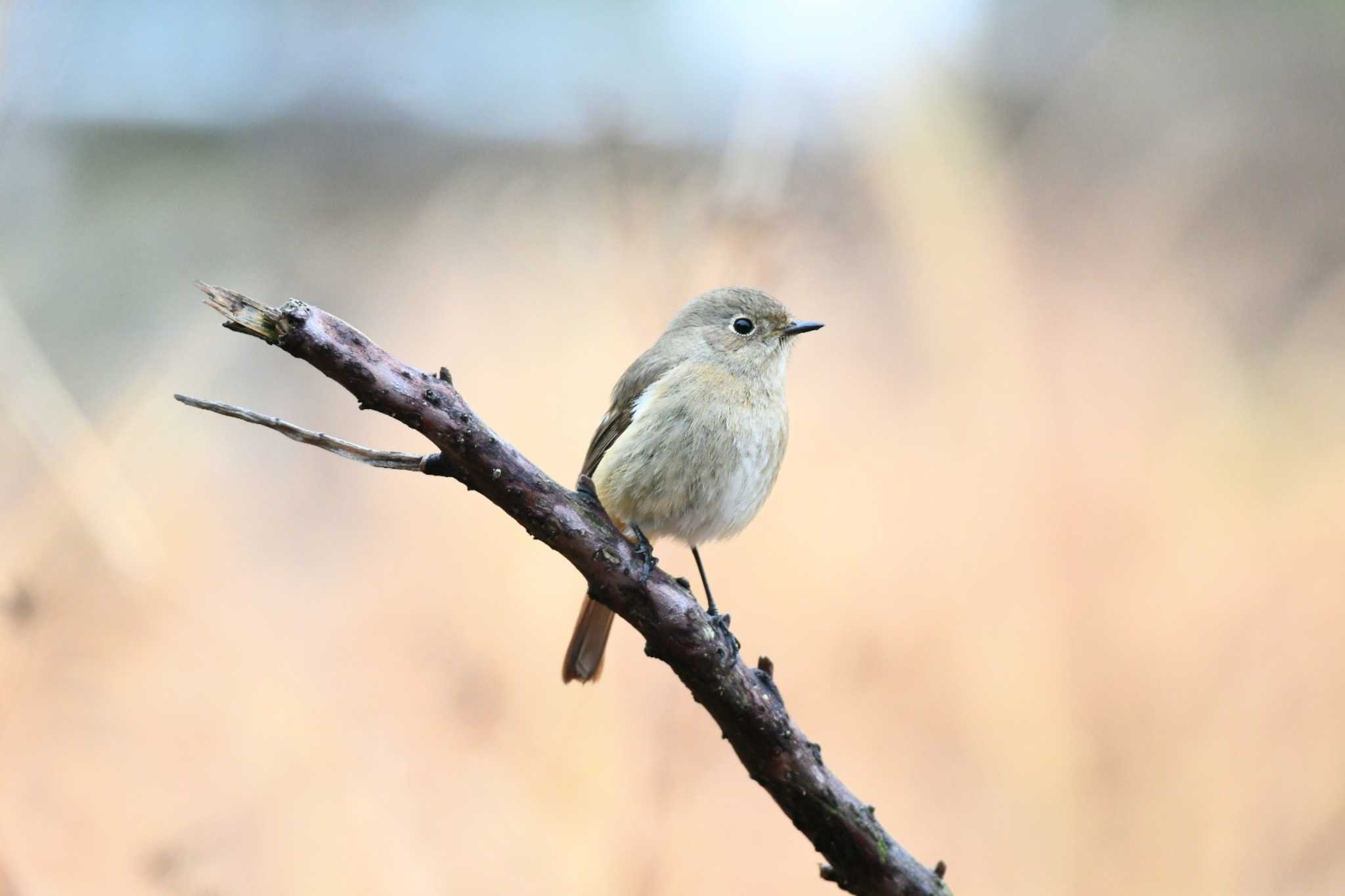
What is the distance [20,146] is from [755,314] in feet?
8.30

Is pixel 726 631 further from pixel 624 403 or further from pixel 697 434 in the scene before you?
pixel 624 403

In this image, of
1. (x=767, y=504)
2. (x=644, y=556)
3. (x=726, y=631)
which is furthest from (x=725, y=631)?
(x=767, y=504)

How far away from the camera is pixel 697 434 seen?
216 cm

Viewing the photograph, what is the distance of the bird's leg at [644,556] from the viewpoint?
5.05ft

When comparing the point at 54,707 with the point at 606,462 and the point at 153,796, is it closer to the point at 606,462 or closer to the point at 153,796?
the point at 153,796

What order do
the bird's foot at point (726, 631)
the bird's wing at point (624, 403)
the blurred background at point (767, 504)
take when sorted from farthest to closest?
the blurred background at point (767, 504) → the bird's wing at point (624, 403) → the bird's foot at point (726, 631)

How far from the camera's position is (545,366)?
→ 143 inches

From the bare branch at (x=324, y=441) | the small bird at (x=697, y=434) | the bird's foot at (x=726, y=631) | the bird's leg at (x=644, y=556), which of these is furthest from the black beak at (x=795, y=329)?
the bare branch at (x=324, y=441)

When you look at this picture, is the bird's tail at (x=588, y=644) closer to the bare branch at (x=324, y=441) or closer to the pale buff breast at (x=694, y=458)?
the pale buff breast at (x=694, y=458)

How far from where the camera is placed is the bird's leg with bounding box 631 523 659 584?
5.05 feet

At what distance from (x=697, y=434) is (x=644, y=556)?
507 millimetres

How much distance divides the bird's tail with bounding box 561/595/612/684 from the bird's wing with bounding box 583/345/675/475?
0.30 m

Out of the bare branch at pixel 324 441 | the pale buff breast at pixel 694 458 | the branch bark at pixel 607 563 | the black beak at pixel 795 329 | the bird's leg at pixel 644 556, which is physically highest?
the black beak at pixel 795 329

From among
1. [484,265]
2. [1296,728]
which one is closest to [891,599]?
[1296,728]
